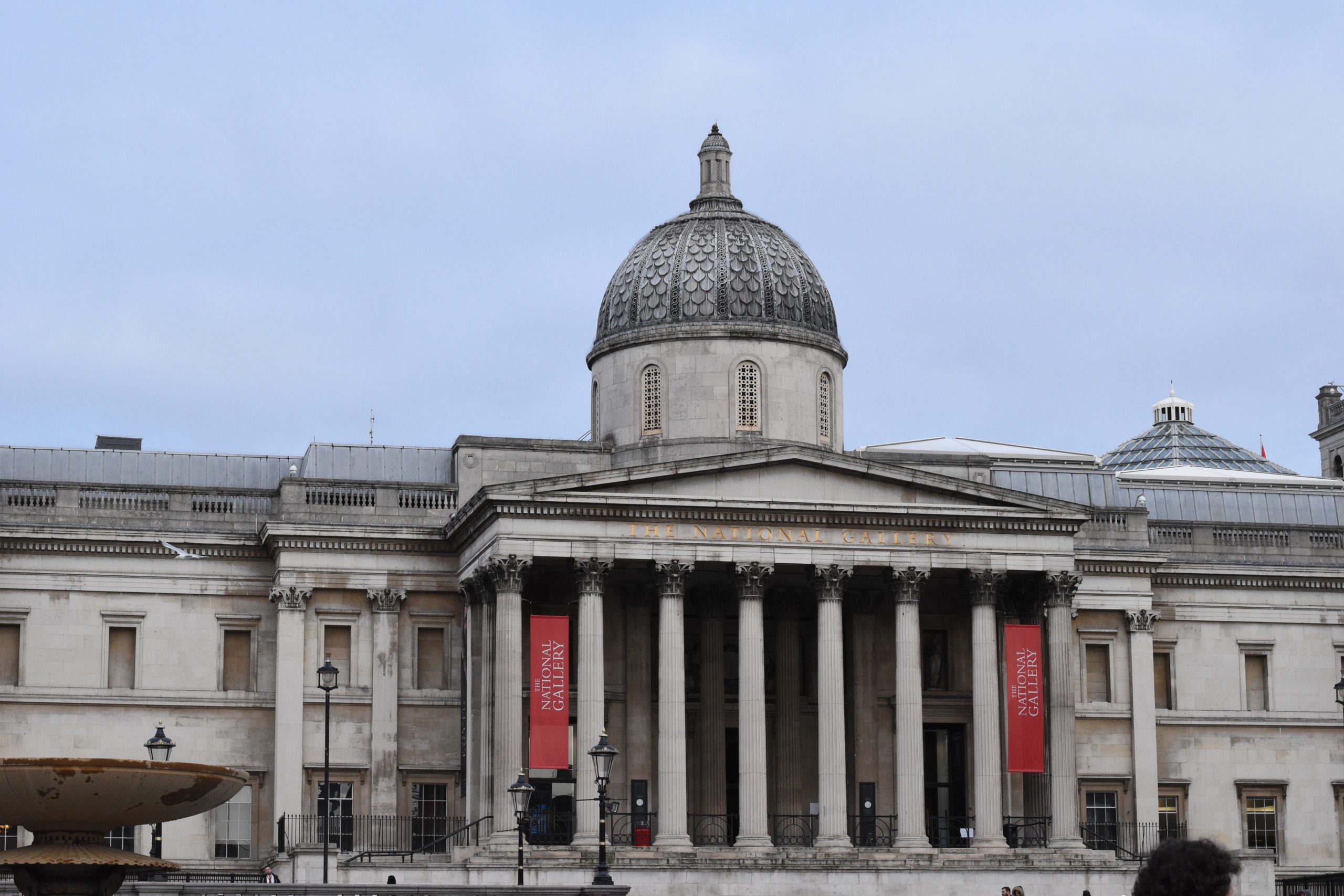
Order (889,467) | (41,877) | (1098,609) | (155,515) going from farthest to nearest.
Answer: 1. (1098,609)
2. (155,515)
3. (889,467)
4. (41,877)

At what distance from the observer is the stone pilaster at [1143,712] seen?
61.1 m

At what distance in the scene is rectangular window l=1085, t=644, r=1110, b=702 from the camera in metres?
62.2

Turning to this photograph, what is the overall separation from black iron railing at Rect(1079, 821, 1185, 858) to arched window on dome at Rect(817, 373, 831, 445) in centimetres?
1322

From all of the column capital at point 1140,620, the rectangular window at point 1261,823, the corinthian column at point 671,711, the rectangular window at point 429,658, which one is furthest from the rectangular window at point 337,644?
the rectangular window at point 1261,823

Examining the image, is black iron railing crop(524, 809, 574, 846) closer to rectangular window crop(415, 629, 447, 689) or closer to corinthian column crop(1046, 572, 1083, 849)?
rectangular window crop(415, 629, 447, 689)

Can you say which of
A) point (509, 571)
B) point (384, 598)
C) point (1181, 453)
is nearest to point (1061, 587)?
point (509, 571)

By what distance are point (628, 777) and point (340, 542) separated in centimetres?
1036

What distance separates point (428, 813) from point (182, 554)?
394 inches

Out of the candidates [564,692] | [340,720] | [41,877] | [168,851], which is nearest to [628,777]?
[564,692]

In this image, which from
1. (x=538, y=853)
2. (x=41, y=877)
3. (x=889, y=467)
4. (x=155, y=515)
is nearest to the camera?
(x=41, y=877)

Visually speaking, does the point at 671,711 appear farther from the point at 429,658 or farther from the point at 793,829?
the point at 429,658

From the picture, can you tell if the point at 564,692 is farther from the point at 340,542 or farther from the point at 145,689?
the point at 145,689

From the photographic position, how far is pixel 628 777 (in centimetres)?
5591

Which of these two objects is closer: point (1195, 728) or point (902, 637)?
point (902, 637)
